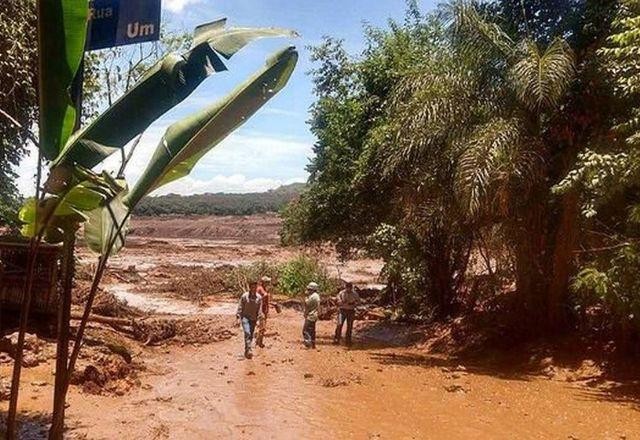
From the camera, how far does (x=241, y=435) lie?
298 inches

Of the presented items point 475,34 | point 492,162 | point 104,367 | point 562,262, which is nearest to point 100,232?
point 104,367

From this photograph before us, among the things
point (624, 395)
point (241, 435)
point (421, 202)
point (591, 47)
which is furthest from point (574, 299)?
point (241, 435)

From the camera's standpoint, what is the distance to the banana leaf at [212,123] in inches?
159

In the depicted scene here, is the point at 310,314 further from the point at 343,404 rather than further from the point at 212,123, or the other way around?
the point at 212,123

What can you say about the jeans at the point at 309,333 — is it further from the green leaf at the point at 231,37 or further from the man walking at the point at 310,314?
the green leaf at the point at 231,37

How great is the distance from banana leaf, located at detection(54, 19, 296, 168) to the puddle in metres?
17.2

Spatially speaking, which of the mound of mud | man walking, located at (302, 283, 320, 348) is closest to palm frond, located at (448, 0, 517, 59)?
man walking, located at (302, 283, 320, 348)

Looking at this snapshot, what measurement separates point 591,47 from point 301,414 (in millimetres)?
8472

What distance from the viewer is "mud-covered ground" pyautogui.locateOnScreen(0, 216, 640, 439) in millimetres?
7852

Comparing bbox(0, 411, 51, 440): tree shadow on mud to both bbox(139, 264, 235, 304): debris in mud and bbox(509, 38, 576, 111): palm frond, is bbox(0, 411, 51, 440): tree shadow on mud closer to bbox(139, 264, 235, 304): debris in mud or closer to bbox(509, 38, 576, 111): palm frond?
bbox(509, 38, 576, 111): palm frond

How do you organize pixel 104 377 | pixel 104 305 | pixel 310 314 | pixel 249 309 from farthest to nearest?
pixel 104 305 → pixel 310 314 → pixel 249 309 → pixel 104 377

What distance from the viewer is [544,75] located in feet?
33.4

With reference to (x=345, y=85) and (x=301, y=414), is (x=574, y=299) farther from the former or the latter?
(x=345, y=85)

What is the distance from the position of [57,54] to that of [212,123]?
3.35 feet
